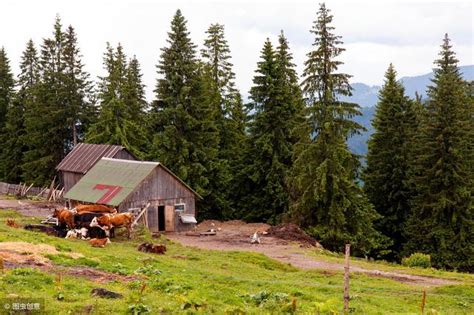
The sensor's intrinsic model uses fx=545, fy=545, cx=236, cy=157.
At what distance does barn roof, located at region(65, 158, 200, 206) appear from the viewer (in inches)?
1586

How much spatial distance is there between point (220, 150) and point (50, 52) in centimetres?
2588

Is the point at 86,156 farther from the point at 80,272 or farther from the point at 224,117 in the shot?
the point at 80,272

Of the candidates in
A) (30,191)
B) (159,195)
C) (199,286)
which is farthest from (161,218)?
(30,191)

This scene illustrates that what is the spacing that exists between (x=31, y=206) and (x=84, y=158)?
6.85 m

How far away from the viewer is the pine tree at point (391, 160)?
4869cm

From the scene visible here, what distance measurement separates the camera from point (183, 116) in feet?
164

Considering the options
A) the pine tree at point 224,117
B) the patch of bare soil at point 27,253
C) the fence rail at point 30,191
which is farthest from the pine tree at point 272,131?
the patch of bare soil at point 27,253

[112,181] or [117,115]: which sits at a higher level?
[117,115]

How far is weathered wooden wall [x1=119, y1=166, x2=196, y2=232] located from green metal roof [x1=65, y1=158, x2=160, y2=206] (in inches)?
21.9

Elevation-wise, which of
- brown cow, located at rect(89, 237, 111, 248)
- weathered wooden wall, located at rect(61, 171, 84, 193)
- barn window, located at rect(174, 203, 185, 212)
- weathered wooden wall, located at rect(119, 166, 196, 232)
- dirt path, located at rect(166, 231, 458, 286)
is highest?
weathered wooden wall, located at rect(61, 171, 84, 193)

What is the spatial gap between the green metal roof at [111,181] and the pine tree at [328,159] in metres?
11.9

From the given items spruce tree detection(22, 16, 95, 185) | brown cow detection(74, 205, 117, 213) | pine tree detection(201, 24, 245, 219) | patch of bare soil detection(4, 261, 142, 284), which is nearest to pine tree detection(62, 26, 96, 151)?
spruce tree detection(22, 16, 95, 185)

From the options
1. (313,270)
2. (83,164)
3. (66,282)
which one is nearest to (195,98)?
(83,164)

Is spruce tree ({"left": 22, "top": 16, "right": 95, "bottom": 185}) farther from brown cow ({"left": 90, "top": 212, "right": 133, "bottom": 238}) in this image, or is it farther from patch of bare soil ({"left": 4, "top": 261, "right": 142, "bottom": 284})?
patch of bare soil ({"left": 4, "top": 261, "right": 142, "bottom": 284})
